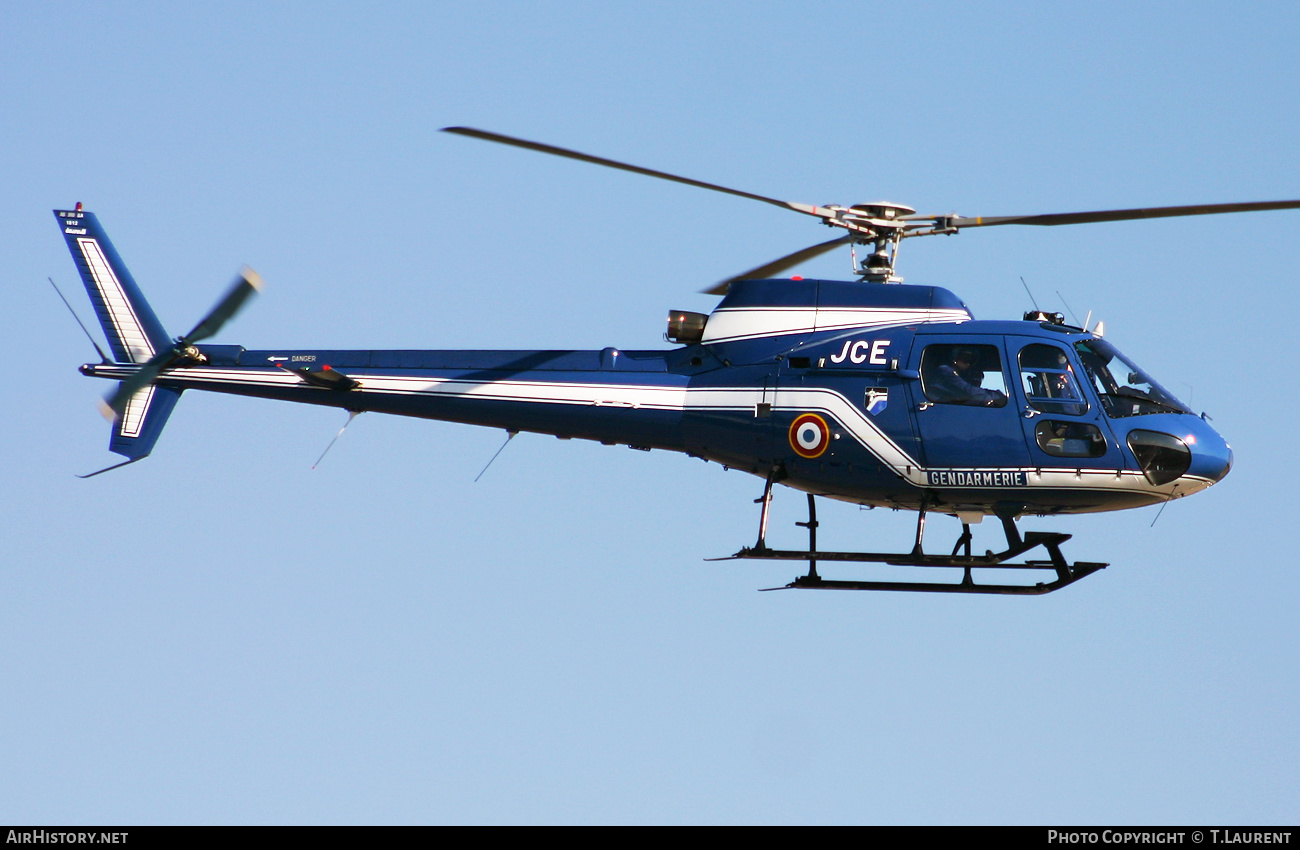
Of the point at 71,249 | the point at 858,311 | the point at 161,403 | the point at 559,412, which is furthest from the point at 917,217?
the point at 71,249

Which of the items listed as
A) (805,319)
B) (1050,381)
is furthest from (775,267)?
(1050,381)

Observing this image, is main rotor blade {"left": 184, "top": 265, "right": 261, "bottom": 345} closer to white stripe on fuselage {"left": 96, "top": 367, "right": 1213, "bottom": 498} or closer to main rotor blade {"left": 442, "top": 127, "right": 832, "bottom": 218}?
white stripe on fuselage {"left": 96, "top": 367, "right": 1213, "bottom": 498}

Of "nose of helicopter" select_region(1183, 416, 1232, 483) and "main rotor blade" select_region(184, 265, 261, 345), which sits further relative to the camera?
"main rotor blade" select_region(184, 265, 261, 345)

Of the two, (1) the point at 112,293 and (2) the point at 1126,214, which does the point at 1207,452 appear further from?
(1) the point at 112,293

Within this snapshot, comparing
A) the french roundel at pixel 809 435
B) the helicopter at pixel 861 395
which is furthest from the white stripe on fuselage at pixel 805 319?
the french roundel at pixel 809 435

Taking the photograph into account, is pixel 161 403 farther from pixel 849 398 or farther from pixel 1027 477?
pixel 1027 477

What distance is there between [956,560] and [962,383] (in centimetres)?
196

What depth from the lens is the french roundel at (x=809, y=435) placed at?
17.2 meters

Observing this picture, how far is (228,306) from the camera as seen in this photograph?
19312 mm

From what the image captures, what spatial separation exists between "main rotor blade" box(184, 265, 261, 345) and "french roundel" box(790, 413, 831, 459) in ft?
23.3

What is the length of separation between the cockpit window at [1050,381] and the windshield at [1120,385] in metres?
0.23

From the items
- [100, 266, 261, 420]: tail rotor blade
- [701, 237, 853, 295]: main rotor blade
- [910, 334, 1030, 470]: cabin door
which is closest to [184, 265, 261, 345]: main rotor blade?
[100, 266, 261, 420]: tail rotor blade

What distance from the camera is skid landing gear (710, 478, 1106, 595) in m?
16.5

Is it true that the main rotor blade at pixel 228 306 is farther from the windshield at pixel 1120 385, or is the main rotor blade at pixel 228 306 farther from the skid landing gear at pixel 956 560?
the windshield at pixel 1120 385
